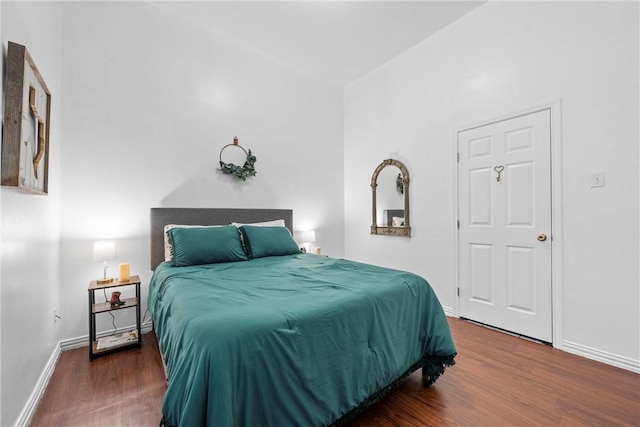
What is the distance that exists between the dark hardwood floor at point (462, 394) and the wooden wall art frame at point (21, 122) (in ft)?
4.22

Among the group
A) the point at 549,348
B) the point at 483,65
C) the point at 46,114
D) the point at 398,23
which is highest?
the point at 398,23

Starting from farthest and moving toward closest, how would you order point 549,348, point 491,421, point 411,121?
point 411,121
point 549,348
point 491,421

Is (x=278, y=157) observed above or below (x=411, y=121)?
below

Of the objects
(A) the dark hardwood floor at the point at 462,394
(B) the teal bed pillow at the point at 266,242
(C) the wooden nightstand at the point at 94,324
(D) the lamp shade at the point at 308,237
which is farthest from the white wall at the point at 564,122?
(C) the wooden nightstand at the point at 94,324

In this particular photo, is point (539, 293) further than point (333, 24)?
No

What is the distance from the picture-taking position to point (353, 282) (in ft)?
5.96

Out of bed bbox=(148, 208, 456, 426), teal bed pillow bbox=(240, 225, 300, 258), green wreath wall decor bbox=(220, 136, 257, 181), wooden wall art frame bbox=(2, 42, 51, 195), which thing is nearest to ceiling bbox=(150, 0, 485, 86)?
green wreath wall decor bbox=(220, 136, 257, 181)

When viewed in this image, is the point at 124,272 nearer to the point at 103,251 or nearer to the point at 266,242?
the point at 103,251

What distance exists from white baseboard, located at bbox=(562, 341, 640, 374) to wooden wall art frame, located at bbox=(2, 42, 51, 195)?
3.79 metres

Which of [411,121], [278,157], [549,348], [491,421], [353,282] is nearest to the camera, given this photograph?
[491,421]

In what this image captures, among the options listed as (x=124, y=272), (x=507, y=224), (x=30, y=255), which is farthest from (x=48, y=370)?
(x=507, y=224)

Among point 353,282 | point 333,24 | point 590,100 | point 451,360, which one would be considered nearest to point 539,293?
point 451,360

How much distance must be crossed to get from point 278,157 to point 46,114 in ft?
7.50

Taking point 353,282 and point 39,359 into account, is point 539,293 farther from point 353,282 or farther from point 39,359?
point 39,359
